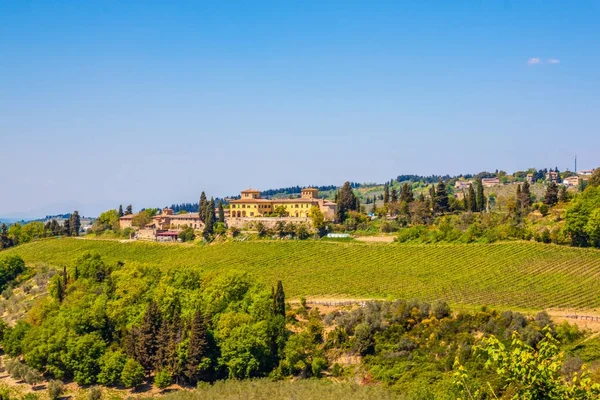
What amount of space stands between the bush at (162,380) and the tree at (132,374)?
110cm

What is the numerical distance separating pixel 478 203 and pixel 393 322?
145 ft

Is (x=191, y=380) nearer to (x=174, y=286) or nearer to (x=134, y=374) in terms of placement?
(x=134, y=374)

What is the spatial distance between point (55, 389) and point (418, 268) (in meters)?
32.7

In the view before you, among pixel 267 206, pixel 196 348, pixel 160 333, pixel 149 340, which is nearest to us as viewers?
pixel 196 348

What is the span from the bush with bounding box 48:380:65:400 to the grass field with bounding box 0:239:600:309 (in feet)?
52.8

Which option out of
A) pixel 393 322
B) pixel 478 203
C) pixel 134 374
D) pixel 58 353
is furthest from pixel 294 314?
pixel 478 203

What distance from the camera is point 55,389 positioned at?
35.4m

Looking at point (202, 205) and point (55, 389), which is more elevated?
point (202, 205)

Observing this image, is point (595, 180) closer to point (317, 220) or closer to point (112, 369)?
point (317, 220)

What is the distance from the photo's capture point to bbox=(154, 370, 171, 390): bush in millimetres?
35406

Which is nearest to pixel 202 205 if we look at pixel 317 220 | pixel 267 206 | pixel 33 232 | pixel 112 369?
pixel 267 206

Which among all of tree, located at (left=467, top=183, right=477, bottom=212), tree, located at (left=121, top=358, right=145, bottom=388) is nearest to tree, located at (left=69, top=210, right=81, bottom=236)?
tree, located at (left=467, top=183, right=477, bottom=212)

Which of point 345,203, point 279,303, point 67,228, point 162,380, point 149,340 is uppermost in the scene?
point 345,203

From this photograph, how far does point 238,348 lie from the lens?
3666 cm
